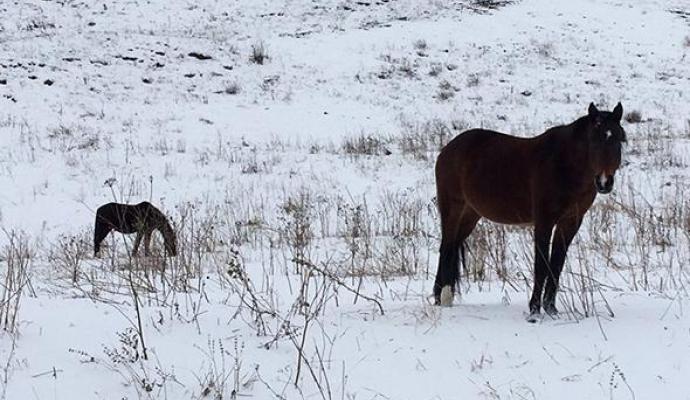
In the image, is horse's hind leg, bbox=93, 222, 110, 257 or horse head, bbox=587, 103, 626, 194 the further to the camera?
horse's hind leg, bbox=93, 222, 110, 257

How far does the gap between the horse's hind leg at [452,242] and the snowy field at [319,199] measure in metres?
0.18

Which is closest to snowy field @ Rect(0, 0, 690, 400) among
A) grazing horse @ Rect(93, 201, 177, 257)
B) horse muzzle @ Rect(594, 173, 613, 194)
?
grazing horse @ Rect(93, 201, 177, 257)

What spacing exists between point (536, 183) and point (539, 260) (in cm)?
41

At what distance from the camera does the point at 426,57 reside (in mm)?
21609

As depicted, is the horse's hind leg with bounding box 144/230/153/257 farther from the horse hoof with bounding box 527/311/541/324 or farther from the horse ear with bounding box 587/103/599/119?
the horse ear with bounding box 587/103/599/119

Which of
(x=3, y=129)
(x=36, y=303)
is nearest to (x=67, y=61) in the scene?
(x=3, y=129)

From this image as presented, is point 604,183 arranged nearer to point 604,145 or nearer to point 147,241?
point 604,145

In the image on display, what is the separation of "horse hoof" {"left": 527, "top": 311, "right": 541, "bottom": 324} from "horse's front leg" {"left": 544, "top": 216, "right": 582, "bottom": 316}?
73 millimetres

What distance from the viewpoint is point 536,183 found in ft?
13.2

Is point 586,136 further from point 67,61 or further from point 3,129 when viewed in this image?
point 67,61

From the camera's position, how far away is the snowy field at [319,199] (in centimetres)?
328

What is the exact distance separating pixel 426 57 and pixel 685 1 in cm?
1169

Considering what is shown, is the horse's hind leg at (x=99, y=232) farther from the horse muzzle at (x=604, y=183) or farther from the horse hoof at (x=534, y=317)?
the horse muzzle at (x=604, y=183)

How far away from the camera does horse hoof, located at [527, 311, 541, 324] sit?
12.9ft
